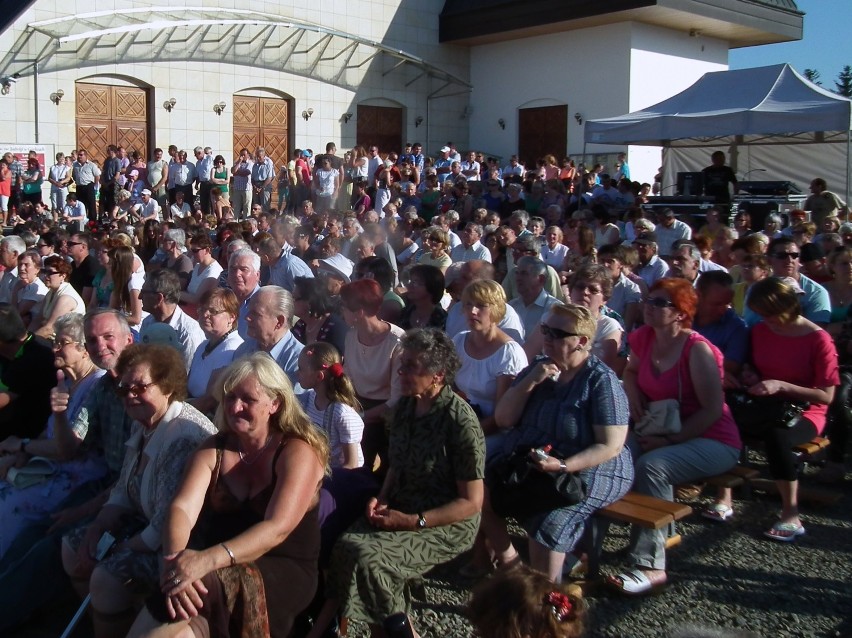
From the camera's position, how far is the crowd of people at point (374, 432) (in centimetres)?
315

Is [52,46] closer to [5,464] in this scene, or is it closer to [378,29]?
[378,29]

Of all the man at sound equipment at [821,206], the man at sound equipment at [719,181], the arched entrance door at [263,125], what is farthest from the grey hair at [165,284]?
the arched entrance door at [263,125]

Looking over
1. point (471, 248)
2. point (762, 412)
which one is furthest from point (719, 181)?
point (762, 412)

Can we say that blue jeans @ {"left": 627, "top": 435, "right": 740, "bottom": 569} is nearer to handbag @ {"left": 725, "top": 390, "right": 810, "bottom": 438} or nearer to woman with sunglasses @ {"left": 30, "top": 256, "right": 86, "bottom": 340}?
handbag @ {"left": 725, "top": 390, "right": 810, "bottom": 438}

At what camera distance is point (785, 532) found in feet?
14.9

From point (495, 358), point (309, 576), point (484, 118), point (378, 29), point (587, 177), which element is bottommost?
point (309, 576)

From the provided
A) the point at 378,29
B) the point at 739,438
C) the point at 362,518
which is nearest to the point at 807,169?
the point at 378,29

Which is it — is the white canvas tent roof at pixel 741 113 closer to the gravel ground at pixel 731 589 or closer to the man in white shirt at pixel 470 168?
the man in white shirt at pixel 470 168

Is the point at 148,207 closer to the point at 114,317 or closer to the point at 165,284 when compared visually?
the point at 165,284

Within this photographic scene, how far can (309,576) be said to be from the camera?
3.21 metres

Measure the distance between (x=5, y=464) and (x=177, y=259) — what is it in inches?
200

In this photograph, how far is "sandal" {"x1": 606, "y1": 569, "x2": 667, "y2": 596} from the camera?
3928 millimetres

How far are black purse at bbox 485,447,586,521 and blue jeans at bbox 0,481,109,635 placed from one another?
185cm

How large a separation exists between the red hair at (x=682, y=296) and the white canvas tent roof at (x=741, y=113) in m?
8.74
